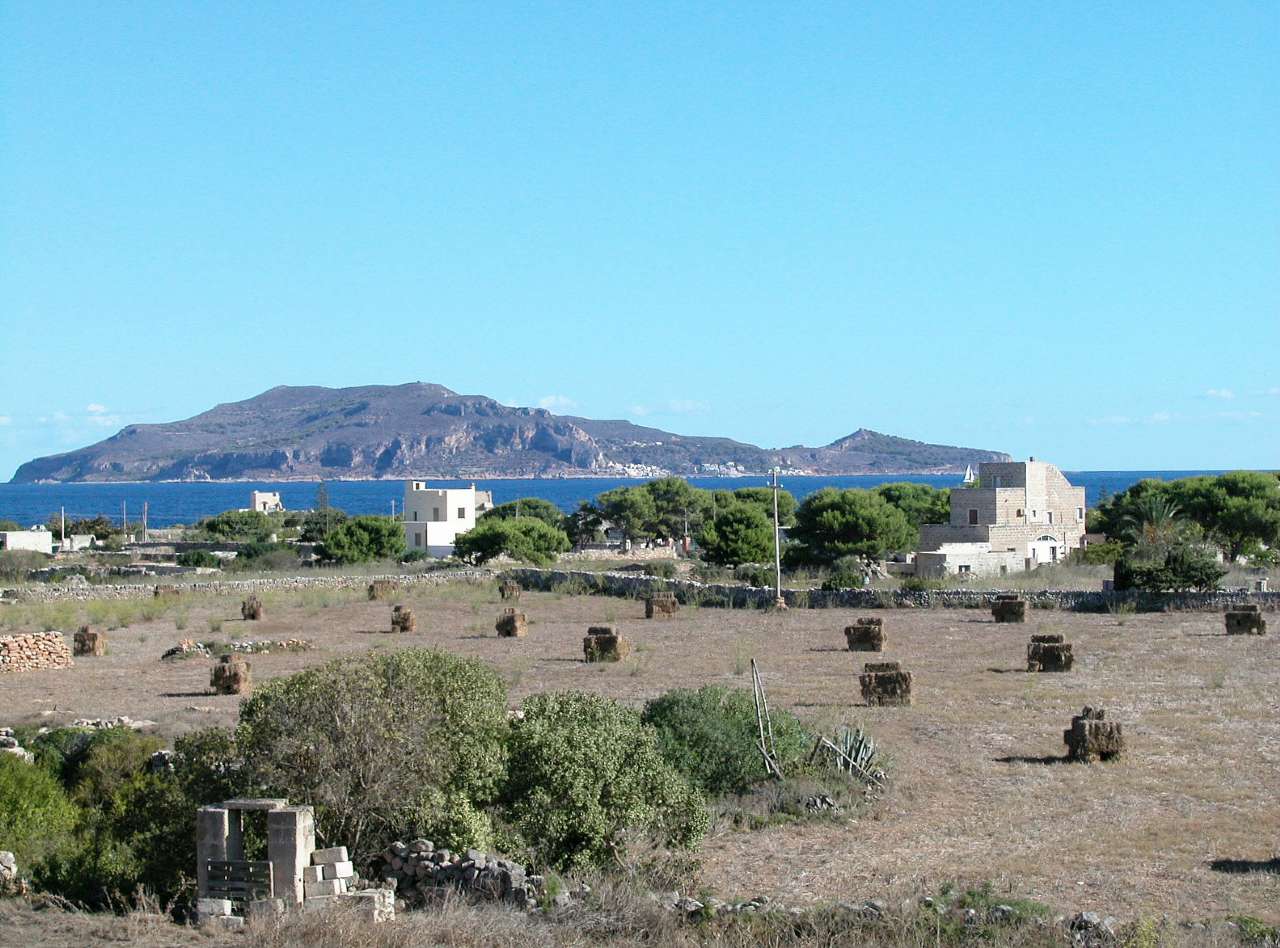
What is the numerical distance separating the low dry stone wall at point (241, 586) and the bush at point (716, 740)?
Result: 102ft

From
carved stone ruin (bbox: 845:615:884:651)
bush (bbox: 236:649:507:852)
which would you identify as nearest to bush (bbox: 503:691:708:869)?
bush (bbox: 236:649:507:852)

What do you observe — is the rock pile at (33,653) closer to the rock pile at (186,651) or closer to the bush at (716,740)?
the rock pile at (186,651)

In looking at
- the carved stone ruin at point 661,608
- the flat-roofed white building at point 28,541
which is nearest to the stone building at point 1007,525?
the carved stone ruin at point 661,608

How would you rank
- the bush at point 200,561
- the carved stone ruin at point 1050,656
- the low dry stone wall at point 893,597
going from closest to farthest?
the carved stone ruin at point 1050,656, the low dry stone wall at point 893,597, the bush at point 200,561

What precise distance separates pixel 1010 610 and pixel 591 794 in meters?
23.6

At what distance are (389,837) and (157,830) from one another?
2.10m

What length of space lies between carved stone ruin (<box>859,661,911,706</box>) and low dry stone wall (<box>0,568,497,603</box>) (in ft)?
91.2

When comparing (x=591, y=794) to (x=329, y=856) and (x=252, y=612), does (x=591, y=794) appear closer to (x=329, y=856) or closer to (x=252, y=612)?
(x=329, y=856)

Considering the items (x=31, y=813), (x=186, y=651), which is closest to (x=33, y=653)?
(x=186, y=651)

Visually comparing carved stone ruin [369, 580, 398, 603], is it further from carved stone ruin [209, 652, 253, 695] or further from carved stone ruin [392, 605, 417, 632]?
carved stone ruin [209, 652, 253, 695]

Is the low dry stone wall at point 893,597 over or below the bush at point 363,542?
below

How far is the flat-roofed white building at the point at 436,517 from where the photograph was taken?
7800 cm

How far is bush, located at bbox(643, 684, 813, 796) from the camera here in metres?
16.1

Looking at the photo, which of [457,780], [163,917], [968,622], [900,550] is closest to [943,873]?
[457,780]
